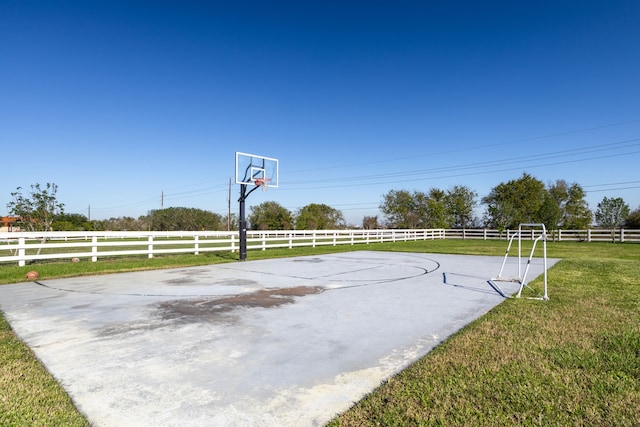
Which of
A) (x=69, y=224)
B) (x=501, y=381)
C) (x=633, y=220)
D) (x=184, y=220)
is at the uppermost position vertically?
(x=184, y=220)

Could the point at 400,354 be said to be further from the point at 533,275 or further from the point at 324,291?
the point at 533,275

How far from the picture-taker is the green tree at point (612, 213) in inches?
1519

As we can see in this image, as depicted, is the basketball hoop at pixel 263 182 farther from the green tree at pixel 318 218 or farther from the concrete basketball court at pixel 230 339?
the green tree at pixel 318 218

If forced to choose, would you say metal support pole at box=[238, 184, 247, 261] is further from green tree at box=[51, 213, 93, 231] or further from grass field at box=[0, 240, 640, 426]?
green tree at box=[51, 213, 93, 231]

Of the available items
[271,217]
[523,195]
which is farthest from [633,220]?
[271,217]

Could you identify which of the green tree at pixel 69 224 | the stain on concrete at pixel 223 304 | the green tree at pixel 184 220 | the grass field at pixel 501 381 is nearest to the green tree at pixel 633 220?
the grass field at pixel 501 381

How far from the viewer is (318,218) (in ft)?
189

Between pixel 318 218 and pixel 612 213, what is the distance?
36741 mm

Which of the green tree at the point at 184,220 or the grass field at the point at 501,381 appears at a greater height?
the green tree at the point at 184,220

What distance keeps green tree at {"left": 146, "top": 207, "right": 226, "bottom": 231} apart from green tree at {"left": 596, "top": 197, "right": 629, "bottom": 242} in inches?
2110

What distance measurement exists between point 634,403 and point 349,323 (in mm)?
2882

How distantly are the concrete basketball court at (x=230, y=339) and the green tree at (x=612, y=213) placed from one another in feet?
136

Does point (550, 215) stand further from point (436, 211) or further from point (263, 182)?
point (263, 182)

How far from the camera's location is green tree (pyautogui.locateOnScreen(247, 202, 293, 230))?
56.5 metres
